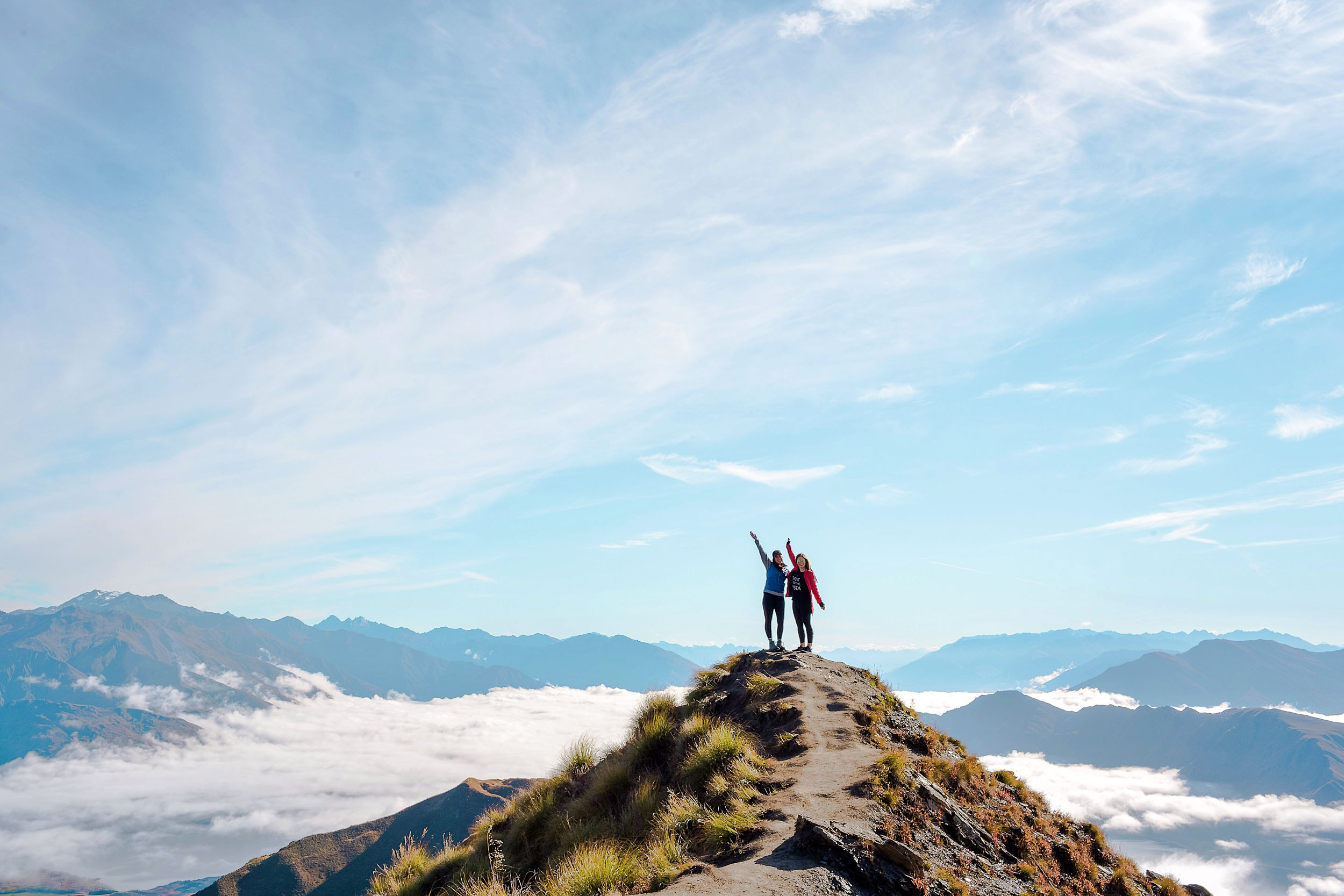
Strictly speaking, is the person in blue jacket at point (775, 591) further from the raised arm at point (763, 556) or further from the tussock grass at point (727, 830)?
the tussock grass at point (727, 830)

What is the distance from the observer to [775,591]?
24.1 meters

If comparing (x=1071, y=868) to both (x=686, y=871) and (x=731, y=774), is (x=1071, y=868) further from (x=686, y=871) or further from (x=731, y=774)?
(x=686, y=871)

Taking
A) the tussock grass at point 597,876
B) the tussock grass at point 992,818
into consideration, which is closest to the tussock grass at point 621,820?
the tussock grass at point 597,876

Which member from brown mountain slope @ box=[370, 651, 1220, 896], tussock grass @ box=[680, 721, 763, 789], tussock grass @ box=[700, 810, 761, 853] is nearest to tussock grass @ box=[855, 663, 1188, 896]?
brown mountain slope @ box=[370, 651, 1220, 896]

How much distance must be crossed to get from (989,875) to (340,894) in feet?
778

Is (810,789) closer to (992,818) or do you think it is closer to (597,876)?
(992,818)

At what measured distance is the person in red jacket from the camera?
24.0 meters

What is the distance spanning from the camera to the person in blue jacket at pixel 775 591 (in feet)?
78.3

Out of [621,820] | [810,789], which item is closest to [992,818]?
[810,789]

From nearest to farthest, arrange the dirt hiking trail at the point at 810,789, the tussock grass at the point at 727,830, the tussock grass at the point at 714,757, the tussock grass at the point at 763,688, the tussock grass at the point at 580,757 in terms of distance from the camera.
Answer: the dirt hiking trail at the point at 810,789, the tussock grass at the point at 727,830, the tussock grass at the point at 714,757, the tussock grass at the point at 763,688, the tussock grass at the point at 580,757

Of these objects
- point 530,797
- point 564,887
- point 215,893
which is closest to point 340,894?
point 215,893

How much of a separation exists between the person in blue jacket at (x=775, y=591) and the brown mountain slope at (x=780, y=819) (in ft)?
5.98

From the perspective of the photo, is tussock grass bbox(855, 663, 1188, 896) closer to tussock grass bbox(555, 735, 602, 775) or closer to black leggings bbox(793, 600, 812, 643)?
black leggings bbox(793, 600, 812, 643)

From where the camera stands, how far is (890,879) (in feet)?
28.7
